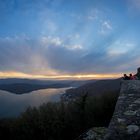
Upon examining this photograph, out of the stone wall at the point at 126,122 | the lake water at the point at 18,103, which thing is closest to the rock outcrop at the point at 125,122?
the stone wall at the point at 126,122

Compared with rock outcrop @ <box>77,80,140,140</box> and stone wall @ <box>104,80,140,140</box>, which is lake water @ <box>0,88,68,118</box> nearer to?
rock outcrop @ <box>77,80,140,140</box>

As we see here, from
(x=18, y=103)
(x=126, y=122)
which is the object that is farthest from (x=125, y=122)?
(x=18, y=103)

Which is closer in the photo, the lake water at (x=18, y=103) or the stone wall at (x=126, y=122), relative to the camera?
the stone wall at (x=126, y=122)

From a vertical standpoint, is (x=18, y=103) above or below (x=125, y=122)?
below

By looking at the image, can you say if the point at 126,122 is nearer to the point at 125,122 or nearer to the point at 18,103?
the point at 125,122

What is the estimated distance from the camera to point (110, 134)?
11.6 feet

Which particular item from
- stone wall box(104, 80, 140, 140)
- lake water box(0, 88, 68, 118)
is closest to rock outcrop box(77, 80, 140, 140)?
stone wall box(104, 80, 140, 140)

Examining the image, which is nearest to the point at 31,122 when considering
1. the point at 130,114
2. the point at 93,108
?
the point at 93,108

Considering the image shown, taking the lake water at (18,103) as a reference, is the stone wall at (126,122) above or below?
above

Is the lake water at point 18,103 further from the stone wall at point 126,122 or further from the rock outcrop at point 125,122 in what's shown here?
the stone wall at point 126,122

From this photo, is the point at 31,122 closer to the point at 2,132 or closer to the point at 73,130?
the point at 2,132

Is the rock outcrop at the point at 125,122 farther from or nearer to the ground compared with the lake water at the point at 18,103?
farther from the ground

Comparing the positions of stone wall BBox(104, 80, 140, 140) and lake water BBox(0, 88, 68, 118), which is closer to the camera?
stone wall BBox(104, 80, 140, 140)

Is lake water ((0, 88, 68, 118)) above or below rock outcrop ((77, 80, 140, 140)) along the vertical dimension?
below
